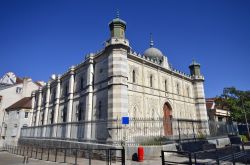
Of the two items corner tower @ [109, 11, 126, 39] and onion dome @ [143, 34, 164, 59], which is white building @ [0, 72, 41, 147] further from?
corner tower @ [109, 11, 126, 39]

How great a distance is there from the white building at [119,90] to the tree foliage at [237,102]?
28.6 feet

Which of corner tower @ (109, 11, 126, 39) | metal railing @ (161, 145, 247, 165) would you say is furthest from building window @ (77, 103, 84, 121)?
metal railing @ (161, 145, 247, 165)

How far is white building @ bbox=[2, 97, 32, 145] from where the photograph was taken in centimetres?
3388

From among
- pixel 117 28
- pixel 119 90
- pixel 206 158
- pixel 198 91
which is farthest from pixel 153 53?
pixel 206 158

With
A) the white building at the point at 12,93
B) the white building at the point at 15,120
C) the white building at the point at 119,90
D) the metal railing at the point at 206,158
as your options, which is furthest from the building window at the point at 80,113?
the white building at the point at 12,93

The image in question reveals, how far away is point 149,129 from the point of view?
55.0 feet

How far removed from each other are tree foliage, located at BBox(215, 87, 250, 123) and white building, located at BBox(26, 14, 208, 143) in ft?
28.6

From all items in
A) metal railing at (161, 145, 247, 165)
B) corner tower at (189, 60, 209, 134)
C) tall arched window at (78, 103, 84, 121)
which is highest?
corner tower at (189, 60, 209, 134)

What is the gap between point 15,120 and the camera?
34.8 metres

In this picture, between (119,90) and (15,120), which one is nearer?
(119,90)

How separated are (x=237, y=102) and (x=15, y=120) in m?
41.0

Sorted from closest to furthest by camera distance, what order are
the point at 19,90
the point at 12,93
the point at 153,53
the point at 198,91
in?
the point at 153,53 → the point at 198,91 → the point at 12,93 → the point at 19,90

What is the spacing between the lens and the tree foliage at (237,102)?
1265 inches

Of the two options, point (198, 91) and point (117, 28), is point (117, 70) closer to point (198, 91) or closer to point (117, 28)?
point (117, 28)
